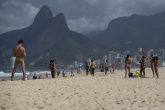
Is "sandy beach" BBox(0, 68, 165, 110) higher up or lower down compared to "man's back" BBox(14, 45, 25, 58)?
lower down

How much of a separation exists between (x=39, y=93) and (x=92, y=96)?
6.43 feet

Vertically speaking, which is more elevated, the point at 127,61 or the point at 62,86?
the point at 127,61

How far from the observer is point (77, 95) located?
491 inches

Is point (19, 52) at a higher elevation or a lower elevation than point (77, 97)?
higher

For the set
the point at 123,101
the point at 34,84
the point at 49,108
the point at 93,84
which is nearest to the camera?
the point at 49,108

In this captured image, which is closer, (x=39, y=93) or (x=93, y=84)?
(x=39, y=93)

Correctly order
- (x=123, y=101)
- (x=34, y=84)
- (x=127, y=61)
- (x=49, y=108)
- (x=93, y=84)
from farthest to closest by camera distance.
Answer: (x=127, y=61), (x=93, y=84), (x=34, y=84), (x=123, y=101), (x=49, y=108)

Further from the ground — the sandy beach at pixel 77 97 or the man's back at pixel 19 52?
the man's back at pixel 19 52

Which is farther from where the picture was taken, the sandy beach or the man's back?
the man's back

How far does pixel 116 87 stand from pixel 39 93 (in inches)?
152

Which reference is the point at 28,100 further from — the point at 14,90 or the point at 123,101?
the point at 123,101

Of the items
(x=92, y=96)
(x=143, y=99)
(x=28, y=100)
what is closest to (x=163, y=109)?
(x=143, y=99)

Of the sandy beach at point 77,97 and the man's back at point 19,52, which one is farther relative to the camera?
the man's back at point 19,52

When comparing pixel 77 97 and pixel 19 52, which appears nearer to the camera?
pixel 77 97
